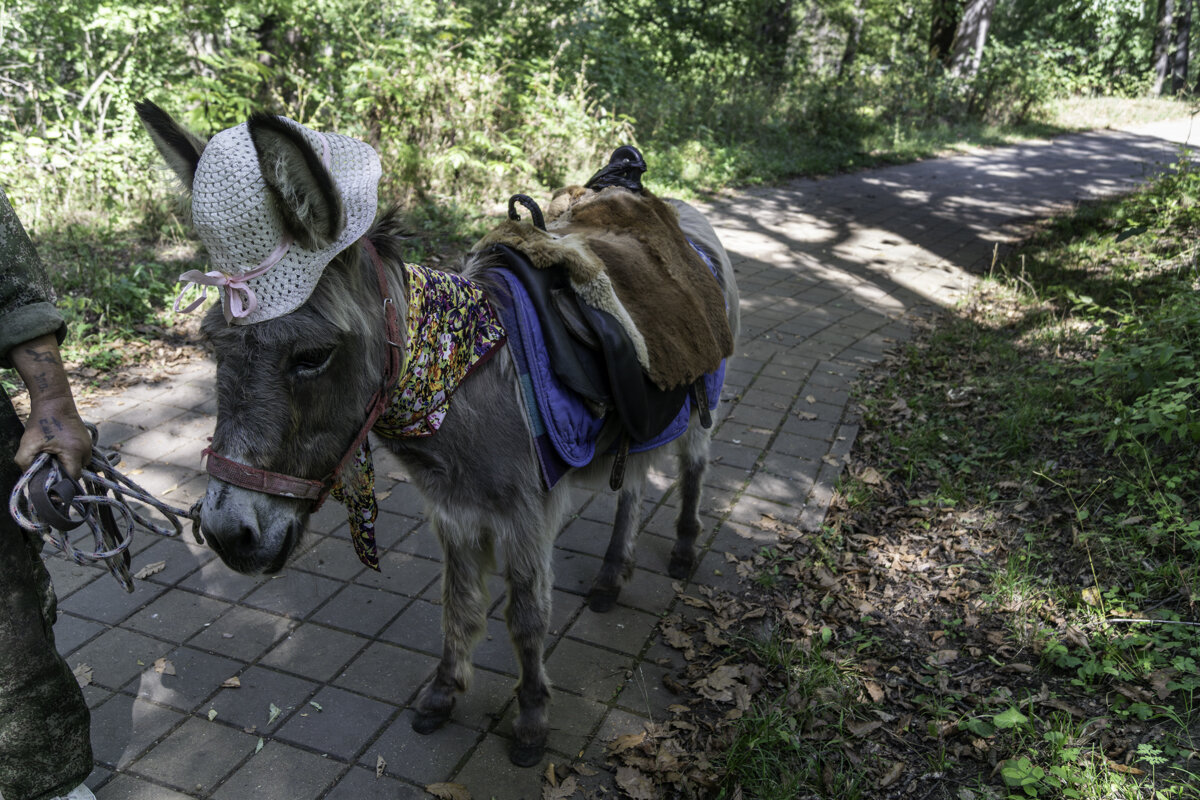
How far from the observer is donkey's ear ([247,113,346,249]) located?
1583 millimetres

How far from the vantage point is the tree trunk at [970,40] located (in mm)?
18000

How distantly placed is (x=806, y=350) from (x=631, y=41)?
9461 mm

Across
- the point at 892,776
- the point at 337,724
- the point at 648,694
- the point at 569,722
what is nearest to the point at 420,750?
the point at 337,724

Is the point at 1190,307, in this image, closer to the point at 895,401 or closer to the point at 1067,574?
the point at 895,401

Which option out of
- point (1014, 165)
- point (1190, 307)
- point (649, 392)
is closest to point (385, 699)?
point (649, 392)

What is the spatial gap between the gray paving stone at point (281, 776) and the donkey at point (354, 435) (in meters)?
0.34

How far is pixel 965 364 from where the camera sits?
570 centimetres

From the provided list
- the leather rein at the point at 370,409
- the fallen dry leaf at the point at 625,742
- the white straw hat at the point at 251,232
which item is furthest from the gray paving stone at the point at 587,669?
the white straw hat at the point at 251,232

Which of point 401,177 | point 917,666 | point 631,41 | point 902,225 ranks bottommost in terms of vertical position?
point 917,666

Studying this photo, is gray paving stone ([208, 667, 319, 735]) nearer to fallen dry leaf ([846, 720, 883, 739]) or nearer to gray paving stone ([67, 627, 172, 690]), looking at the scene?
gray paving stone ([67, 627, 172, 690])

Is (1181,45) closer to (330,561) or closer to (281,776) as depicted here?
(330,561)

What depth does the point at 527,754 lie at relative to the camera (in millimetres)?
2613

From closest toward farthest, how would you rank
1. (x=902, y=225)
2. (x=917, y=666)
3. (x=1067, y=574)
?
1. (x=917, y=666)
2. (x=1067, y=574)
3. (x=902, y=225)

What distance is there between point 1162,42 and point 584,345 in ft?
119
